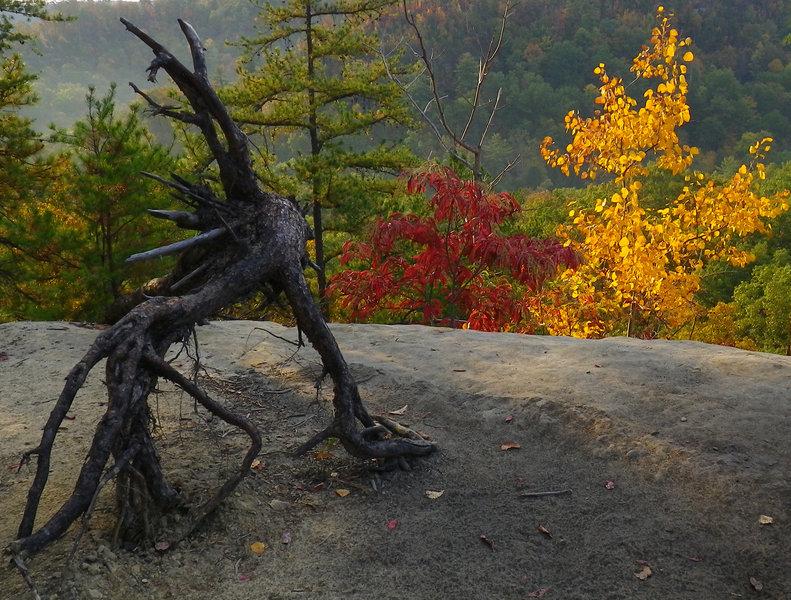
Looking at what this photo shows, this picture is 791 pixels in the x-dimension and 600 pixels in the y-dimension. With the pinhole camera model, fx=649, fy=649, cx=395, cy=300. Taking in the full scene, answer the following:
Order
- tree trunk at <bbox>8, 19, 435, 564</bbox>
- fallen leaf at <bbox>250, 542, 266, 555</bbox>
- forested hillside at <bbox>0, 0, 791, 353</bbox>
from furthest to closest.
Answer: forested hillside at <bbox>0, 0, 791, 353</bbox> → fallen leaf at <bbox>250, 542, 266, 555</bbox> → tree trunk at <bbox>8, 19, 435, 564</bbox>

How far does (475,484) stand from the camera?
323 centimetres

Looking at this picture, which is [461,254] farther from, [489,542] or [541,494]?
[489,542]

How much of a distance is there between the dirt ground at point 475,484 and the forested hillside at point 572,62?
3714cm

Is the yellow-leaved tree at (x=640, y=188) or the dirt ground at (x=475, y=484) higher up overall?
the yellow-leaved tree at (x=640, y=188)

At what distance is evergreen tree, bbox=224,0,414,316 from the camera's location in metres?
10.9

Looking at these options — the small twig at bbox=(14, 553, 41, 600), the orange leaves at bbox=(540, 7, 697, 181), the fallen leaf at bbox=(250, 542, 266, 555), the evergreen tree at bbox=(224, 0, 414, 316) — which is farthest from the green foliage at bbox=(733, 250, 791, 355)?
the small twig at bbox=(14, 553, 41, 600)

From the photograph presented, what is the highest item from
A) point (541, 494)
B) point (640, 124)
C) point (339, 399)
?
point (640, 124)

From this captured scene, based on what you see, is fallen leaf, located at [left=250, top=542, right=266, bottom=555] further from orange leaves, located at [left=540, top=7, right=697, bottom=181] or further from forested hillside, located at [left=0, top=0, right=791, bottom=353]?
orange leaves, located at [left=540, top=7, right=697, bottom=181]

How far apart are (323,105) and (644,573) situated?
34.4ft

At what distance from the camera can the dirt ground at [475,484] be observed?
8.19 feet

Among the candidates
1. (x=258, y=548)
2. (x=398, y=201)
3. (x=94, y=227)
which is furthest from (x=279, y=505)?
(x=398, y=201)

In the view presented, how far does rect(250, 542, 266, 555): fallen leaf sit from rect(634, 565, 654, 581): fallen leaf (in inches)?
59.0

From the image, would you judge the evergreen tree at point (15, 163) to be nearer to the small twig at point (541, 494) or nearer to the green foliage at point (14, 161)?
the green foliage at point (14, 161)

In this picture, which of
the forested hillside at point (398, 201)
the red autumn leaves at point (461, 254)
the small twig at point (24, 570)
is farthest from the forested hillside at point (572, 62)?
the small twig at point (24, 570)
